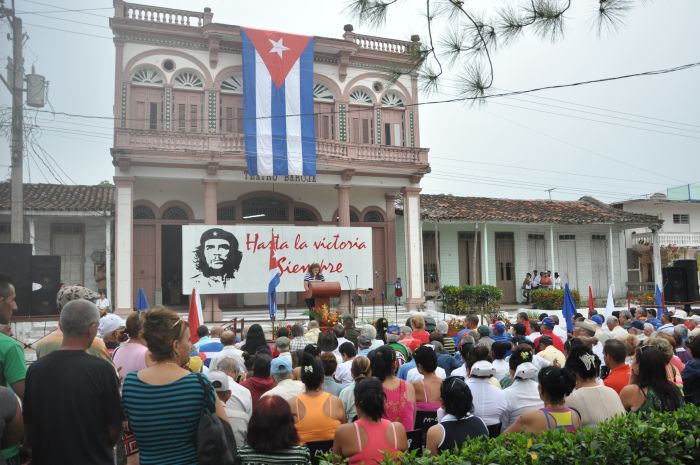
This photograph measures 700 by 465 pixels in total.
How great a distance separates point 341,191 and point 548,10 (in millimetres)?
14420

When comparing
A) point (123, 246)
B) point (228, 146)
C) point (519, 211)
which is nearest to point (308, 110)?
point (228, 146)

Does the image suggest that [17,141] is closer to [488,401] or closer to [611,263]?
[488,401]

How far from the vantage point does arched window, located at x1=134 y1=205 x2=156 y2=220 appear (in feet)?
61.4

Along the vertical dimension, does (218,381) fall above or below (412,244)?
below

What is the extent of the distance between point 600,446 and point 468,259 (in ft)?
67.6

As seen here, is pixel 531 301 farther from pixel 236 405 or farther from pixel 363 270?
pixel 236 405

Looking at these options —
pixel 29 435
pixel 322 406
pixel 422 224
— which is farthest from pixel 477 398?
pixel 422 224

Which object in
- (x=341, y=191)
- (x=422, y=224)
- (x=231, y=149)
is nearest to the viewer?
(x=231, y=149)

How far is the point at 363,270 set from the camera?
61.4 ft

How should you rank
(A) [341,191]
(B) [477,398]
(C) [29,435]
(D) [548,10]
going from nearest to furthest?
(C) [29,435], (B) [477,398], (D) [548,10], (A) [341,191]

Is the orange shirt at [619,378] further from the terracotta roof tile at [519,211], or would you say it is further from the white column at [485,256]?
the white column at [485,256]

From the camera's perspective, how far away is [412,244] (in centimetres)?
2053

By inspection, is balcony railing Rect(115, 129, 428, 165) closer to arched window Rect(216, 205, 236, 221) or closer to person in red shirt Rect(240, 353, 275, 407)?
arched window Rect(216, 205, 236, 221)

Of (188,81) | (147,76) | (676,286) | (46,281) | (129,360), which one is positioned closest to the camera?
(129,360)
